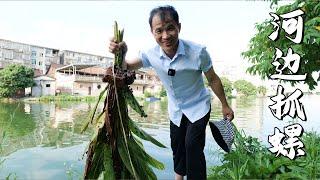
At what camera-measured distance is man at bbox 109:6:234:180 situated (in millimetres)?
1929

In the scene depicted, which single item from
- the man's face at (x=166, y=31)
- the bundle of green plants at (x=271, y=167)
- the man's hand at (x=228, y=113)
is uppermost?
the man's face at (x=166, y=31)

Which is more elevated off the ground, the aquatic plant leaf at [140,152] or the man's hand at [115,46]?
the man's hand at [115,46]

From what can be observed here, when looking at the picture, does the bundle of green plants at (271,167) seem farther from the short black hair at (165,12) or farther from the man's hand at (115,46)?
the man's hand at (115,46)

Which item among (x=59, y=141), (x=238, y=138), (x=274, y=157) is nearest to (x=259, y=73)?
(x=238, y=138)

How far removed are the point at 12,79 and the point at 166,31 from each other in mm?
30352

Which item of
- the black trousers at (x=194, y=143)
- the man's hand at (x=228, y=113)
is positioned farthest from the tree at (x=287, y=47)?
the black trousers at (x=194, y=143)

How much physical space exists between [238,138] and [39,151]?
421 centimetres

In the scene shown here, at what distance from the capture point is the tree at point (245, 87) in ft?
189

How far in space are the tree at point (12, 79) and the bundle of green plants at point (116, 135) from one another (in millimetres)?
30207

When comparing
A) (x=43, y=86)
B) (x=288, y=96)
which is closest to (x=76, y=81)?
(x=43, y=86)

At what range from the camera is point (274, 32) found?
4055mm

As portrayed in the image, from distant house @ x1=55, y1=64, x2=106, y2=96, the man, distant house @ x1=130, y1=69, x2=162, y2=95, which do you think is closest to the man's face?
the man

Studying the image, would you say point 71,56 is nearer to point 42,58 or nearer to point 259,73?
point 42,58

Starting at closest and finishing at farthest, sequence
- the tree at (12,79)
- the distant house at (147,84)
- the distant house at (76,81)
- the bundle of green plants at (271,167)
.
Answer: the bundle of green plants at (271,167) → the tree at (12,79) → the distant house at (76,81) → the distant house at (147,84)
